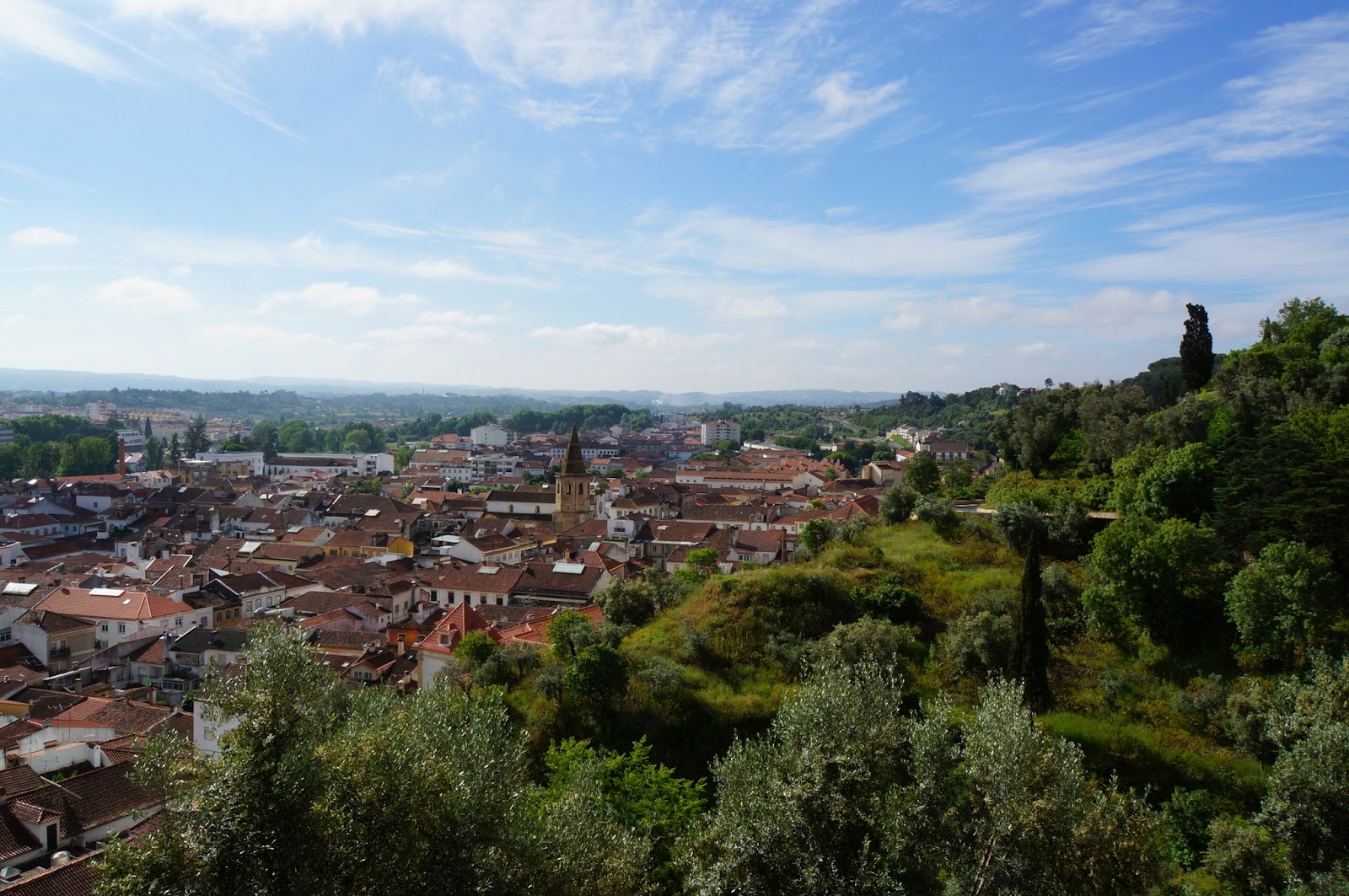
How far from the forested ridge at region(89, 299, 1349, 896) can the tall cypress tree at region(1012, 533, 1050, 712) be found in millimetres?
81

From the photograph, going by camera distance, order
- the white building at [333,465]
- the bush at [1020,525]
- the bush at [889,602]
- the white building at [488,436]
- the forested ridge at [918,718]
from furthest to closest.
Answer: the white building at [488,436] < the white building at [333,465] < the bush at [1020,525] < the bush at [889,602] < the forested ridge at [918,718]

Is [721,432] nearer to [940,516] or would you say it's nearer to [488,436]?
[488,436]

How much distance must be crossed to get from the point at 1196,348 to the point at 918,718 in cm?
2489

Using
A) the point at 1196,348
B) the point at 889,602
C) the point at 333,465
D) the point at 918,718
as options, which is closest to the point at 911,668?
the point at 889,602

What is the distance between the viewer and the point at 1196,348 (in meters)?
34.1

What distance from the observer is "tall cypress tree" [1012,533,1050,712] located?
1916 centimetres

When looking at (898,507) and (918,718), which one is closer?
(918,718)

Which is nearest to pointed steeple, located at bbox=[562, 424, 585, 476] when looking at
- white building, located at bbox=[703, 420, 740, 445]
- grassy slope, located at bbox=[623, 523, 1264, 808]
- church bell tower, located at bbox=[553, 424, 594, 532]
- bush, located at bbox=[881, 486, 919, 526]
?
church bell tower, located at bbox=[553, 424, 594, 532]

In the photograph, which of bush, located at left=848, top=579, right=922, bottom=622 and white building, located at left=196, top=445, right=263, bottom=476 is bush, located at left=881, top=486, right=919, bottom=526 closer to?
bush, located at left=848, top=579, right=922, bottom=622

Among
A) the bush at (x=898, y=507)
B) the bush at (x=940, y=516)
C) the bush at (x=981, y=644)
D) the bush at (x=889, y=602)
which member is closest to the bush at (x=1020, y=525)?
the bush at (x=940, y=516)

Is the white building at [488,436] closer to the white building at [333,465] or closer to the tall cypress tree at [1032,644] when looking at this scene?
the white building at [333,465]

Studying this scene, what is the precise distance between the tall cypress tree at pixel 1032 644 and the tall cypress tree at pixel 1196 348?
66.3 feet

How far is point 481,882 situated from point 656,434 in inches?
6596

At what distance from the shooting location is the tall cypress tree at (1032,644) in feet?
62.8
